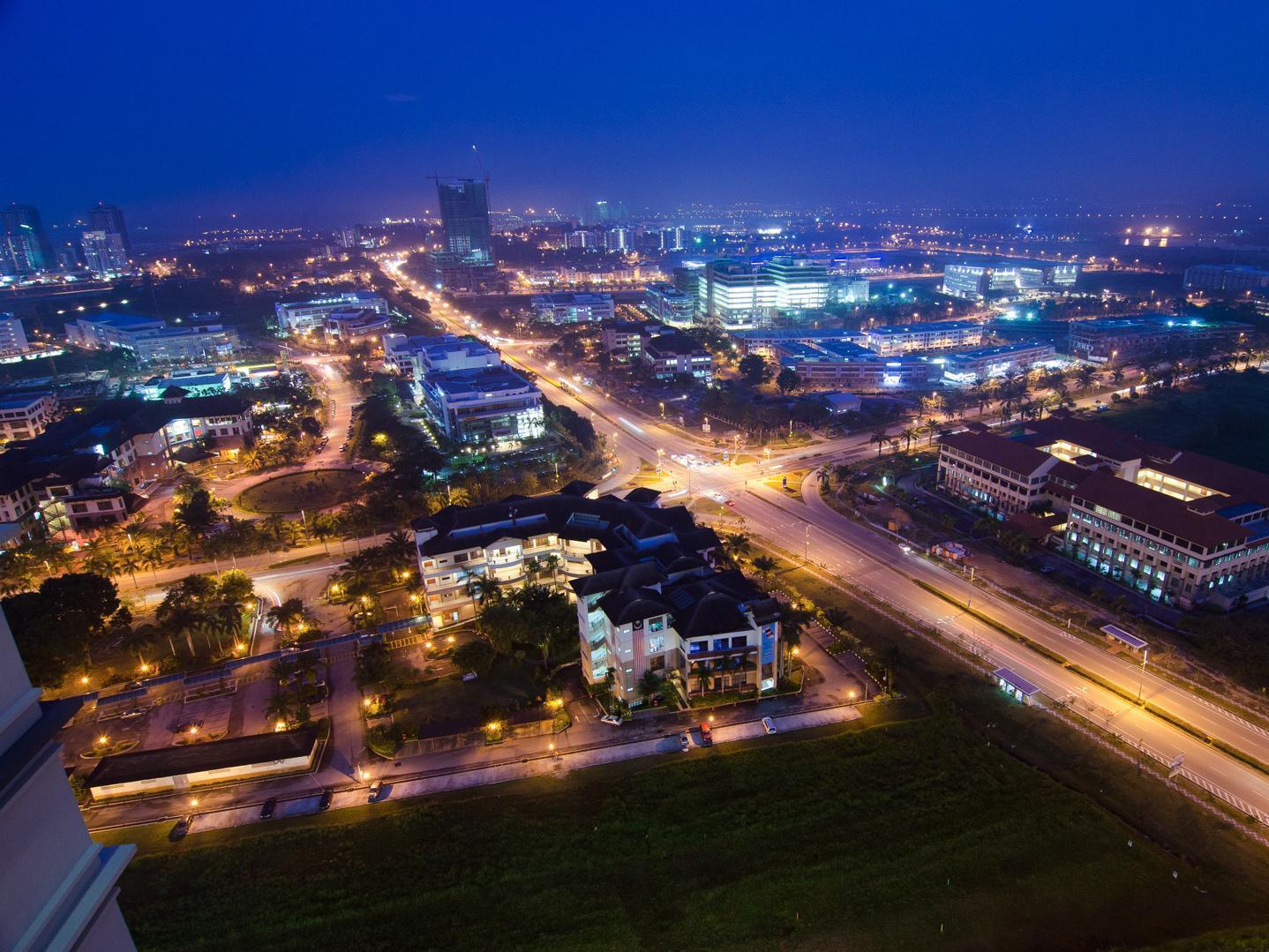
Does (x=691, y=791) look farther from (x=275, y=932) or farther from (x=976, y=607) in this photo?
(x=976, y=607)

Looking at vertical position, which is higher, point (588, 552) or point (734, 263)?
point (734, 263)

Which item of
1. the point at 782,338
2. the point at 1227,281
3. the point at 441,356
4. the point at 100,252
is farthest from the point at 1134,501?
the point at 100,252

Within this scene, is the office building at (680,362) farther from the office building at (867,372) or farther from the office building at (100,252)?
the office building at (100,252)

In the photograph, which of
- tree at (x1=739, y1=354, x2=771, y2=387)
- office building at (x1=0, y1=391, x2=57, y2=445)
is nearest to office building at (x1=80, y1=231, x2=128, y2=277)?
Result: office building at (x1=0, y1=391, x2=57, y2=445)

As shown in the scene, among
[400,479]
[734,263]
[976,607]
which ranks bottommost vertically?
[976,607]

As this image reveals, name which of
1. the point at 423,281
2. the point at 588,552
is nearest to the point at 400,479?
the point at 588,552

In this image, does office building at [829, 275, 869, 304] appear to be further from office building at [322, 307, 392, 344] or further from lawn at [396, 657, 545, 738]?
lawn at [396, 657, 545, 738]
